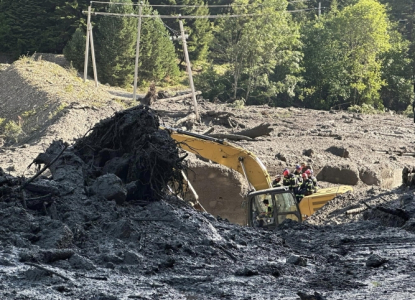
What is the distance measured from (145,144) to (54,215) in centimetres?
222

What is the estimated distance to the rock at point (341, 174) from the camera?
2559cm

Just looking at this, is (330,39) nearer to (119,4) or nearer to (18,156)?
(119,4)

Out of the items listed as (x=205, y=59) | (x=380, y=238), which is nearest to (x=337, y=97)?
(x=205, y=59)

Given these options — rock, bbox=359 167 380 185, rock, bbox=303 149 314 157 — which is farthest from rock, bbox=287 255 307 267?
rock, bbox=303 149 314 157

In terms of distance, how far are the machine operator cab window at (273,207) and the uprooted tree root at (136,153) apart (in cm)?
446

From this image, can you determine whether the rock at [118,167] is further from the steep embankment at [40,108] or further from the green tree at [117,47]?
the green tree at [117,47]

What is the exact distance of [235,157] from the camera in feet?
59.6

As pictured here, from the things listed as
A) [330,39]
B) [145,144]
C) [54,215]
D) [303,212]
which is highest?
[330,39]

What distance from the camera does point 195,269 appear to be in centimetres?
935

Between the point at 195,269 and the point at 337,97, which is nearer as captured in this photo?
the point at 195,269

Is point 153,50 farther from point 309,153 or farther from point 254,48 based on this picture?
point 309,153

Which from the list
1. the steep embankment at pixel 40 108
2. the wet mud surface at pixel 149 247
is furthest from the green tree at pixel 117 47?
the wet mud surface at pixel 149 247

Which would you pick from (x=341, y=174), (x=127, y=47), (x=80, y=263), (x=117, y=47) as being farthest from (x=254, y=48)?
(x=80, y=263)

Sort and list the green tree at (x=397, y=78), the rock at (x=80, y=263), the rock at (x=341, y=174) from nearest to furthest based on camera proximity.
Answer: the rock at (x=80, y=263)
the rock at (x=341, y=174)
the green tree at (x=397, y=78)
